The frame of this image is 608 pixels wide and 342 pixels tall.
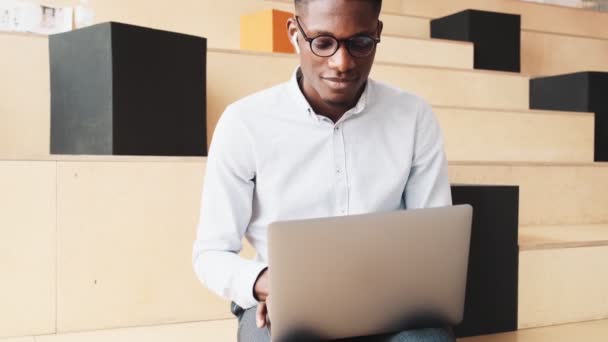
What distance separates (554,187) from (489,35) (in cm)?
115

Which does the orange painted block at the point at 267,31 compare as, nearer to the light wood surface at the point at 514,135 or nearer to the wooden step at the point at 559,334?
the light wood surface at the point at 514,135

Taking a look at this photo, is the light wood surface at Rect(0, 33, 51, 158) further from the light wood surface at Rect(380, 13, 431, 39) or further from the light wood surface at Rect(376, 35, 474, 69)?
the light wood surface at Rect(380, 13, 431, 39)

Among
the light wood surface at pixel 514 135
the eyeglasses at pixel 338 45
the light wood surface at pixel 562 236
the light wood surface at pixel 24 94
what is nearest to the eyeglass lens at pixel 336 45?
the eyeglasses at pixel 338 45

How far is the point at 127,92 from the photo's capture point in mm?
1707

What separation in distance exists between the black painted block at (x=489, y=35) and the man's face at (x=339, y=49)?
2134 millimetres

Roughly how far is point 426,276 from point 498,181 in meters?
1.21

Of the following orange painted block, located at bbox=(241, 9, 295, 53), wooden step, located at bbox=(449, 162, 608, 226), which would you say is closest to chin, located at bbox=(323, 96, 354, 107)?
wooden step, located at bbox=(449, 162, 608, 226)

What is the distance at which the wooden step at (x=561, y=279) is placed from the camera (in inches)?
69.7

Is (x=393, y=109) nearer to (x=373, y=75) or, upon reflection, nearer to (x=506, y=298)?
(x=506, y=298)

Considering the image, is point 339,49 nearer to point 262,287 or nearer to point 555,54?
point 262,287

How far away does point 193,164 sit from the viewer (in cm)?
167

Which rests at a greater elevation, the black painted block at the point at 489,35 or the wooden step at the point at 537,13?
the wooden step at the point at 537,13

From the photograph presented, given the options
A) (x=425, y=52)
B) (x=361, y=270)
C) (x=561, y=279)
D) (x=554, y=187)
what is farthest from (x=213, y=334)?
(x=425, y=52)

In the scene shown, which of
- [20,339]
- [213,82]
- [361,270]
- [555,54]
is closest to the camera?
[361,270]
